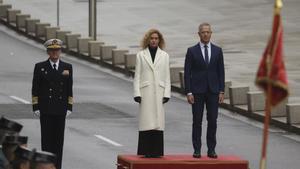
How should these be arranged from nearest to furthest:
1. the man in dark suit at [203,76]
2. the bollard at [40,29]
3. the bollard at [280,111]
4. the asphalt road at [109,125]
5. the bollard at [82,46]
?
the man in dark suit at [203,76] → the asphalt road at [109,125] → the bollard at [280,111] → the bollard at [82,46] → the bollard at [40,29]

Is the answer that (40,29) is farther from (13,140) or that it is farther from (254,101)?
(13,140)

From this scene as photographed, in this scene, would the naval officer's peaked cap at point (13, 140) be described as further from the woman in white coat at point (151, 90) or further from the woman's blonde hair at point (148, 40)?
the woman in white coat at point (151, 90)

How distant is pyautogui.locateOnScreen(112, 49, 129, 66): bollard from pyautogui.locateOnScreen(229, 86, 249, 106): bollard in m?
7.58

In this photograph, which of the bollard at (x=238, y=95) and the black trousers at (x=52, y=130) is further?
the bollard at (x=238, y=95)

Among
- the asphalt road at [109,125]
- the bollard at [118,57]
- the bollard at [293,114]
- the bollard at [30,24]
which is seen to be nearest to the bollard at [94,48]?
the asphalt road at [109,125]

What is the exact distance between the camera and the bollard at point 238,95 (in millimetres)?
31448

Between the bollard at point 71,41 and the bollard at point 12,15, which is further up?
the bollard at point 12,15

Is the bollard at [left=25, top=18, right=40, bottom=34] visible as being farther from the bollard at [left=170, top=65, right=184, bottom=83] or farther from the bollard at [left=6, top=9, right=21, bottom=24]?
the bollard at [left=170, top=65, right=184, bottom=83]

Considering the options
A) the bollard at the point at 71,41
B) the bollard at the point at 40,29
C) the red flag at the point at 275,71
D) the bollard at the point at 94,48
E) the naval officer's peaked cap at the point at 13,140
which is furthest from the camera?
the bollard at the point at 40,29

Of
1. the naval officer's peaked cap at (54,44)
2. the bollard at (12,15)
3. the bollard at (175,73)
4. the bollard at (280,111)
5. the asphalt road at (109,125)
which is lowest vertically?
the asphalt road at (109,125)

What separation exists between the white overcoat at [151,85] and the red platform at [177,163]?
571 millimetres

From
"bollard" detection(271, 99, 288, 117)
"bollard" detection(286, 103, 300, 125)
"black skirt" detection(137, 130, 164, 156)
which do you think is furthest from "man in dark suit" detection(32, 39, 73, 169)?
"bollard" detection(271, 99, 288, 117)

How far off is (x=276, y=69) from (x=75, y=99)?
21570 millimetres

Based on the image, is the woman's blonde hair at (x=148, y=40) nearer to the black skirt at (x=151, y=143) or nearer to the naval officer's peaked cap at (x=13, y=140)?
the black skirt at (x=151, y=143)
